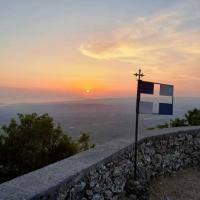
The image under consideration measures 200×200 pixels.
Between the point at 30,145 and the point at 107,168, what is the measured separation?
3.69 meters

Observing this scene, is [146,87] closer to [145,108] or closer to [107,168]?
[145,108]

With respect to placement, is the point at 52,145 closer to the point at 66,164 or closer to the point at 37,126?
the point at 37,126

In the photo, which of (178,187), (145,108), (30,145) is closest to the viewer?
(145,108)

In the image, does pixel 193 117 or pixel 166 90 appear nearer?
pixel 166 90

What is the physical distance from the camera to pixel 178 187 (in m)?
7.43

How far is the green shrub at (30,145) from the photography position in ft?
28.4

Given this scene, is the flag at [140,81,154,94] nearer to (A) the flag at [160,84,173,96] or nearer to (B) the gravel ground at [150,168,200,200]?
(A) the flag at [160,84,173,96]

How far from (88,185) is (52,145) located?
460cm

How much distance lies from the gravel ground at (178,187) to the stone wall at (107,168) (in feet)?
0.62

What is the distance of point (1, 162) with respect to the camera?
858cm

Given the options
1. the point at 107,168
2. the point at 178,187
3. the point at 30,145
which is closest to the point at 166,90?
the point at 178,187

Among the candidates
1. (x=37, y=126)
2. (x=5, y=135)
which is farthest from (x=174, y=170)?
(x=5, y=135)

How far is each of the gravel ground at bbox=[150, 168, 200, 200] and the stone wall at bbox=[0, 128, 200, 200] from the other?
7.4 inches

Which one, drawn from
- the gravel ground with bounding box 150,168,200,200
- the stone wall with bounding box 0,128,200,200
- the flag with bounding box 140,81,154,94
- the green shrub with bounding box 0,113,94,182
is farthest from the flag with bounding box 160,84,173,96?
the green shrub with bounding box 0,113,94,182
